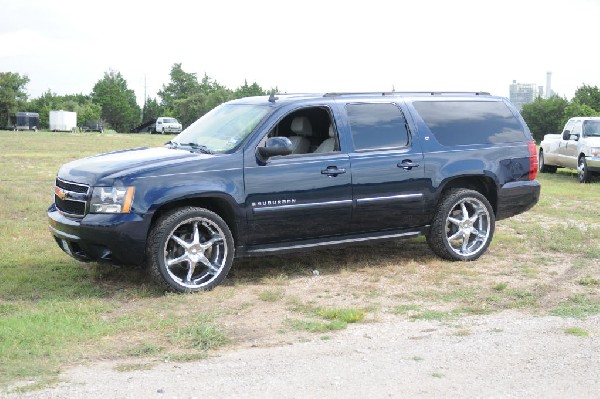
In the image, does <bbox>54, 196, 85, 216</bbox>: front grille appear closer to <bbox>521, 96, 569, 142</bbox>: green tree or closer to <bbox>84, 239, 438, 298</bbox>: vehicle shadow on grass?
<bbox>84, 239, 438, 298</bbox>: vehicle shadow on grass

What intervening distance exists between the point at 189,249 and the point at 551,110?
Result: 4286cm

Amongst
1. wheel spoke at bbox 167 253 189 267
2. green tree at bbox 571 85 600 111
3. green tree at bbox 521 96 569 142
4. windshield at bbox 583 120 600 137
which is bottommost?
wheel spoke at bbox 167 253 189 267

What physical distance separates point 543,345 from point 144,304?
3.33 m

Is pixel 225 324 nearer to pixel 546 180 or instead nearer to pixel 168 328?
pixel 168 328

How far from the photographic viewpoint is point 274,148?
781cm

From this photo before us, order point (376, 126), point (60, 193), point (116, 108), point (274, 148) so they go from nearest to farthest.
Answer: point (274, 148) < point (60, 193) < point (376, 126) < point (116, 108)

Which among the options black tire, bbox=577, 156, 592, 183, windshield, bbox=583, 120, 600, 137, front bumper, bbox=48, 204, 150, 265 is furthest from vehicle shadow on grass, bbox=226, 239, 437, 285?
windshield, bbox=583, 120, 600, 137

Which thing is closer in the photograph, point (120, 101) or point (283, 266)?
point (283, 266)

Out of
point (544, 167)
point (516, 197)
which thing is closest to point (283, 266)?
point (516, 197)

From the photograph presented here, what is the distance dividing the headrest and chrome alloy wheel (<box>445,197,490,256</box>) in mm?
1920

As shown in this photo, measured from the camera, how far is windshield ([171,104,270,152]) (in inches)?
321

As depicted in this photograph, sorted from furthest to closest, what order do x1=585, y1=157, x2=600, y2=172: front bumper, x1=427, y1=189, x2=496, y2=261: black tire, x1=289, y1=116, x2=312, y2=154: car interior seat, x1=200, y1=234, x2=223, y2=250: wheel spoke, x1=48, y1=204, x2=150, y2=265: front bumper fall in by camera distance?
x1=585, y1=157, x2=600, y2=172: front bumper < x1=427, y1=189, x2=496, y2=261: black tire < x1=289, y1=116, x2=312, y2=154: car interior seat < x1=200, y1=234, x2=223, y2=250: wheel spoke < x1=48, y1=204, x2=150, y2=265: front bumper

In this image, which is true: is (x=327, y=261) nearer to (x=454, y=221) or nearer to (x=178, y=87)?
(x=454, y=221)

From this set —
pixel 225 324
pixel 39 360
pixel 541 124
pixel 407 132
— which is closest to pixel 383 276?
pixel 407 132
